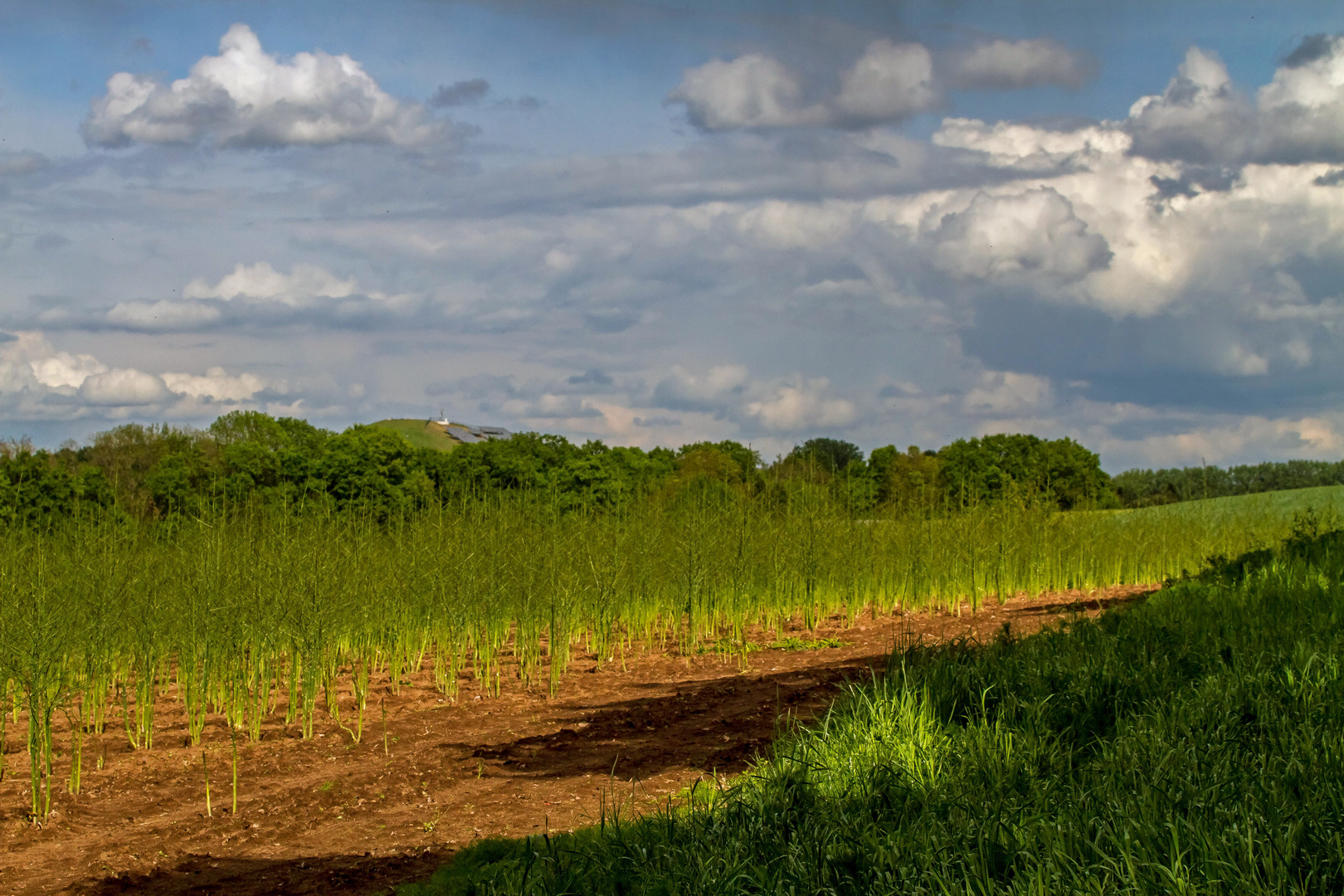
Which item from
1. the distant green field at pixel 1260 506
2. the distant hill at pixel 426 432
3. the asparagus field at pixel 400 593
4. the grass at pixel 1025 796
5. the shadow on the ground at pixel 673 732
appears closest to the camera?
the grass at pixel 1025 796

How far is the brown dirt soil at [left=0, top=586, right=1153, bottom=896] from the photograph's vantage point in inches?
207

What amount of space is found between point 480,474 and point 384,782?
698 inches

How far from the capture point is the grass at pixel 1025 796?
338 cm

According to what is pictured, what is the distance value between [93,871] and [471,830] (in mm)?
1927

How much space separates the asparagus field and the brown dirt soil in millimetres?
267

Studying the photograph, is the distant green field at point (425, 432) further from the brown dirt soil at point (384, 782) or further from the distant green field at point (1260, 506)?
the brown dirt soil at point (384, 782)

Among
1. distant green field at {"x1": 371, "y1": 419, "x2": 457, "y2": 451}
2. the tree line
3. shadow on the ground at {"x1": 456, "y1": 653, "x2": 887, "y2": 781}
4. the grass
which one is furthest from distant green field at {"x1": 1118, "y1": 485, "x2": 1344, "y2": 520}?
distant green field at {"x1": 371, "y1": 419, "x2": 457, "y2": 451}

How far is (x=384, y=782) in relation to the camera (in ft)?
21.3

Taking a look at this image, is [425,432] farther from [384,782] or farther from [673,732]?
[384,782]

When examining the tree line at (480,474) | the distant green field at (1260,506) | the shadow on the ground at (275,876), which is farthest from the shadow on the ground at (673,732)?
the distant green field at (1260,506)

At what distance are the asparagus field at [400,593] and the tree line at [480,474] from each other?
74 centimetres

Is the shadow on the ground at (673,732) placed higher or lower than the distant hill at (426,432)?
lower

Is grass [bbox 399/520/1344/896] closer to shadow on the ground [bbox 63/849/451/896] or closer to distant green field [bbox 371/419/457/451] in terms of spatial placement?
shadow on the ground [bbox 63/849/451/896]

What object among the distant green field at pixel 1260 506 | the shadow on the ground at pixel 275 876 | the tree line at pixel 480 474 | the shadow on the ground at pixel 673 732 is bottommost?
the shadow on the ground at pixel 275 876
